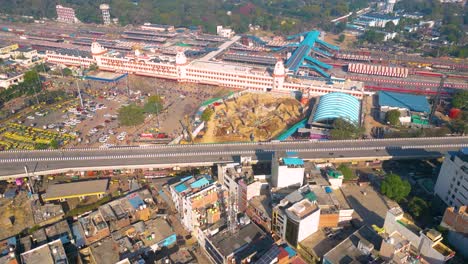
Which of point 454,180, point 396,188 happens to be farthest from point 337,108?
point 454,180

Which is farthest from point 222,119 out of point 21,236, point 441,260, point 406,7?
point 406,7

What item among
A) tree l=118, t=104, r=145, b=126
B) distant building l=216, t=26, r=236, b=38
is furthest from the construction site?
distant building l=216, t=26, r=236, b=38

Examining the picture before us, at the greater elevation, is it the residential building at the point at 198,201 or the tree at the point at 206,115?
the tree at the point at 206,115

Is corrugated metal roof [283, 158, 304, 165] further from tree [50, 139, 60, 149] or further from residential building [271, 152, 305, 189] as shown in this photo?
tree [50, 139, 60, 149]

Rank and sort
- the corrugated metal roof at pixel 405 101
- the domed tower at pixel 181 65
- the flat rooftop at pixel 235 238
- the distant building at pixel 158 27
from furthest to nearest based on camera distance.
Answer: the distant building at pixel 158 27 < the domed tower at pixel 181 65 < the corrugated metal roof at pixel 405 101 < the flat rooftop at pixel 235 238

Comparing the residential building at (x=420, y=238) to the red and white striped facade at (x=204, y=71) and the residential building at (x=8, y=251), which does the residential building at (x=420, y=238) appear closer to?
the residential building at (x=8, y=251)

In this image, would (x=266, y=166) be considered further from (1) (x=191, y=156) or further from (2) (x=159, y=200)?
(2) (x=159, y=200)

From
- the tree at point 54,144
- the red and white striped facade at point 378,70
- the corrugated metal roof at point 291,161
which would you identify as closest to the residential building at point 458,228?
the corrugated metal roof at point 291,161
